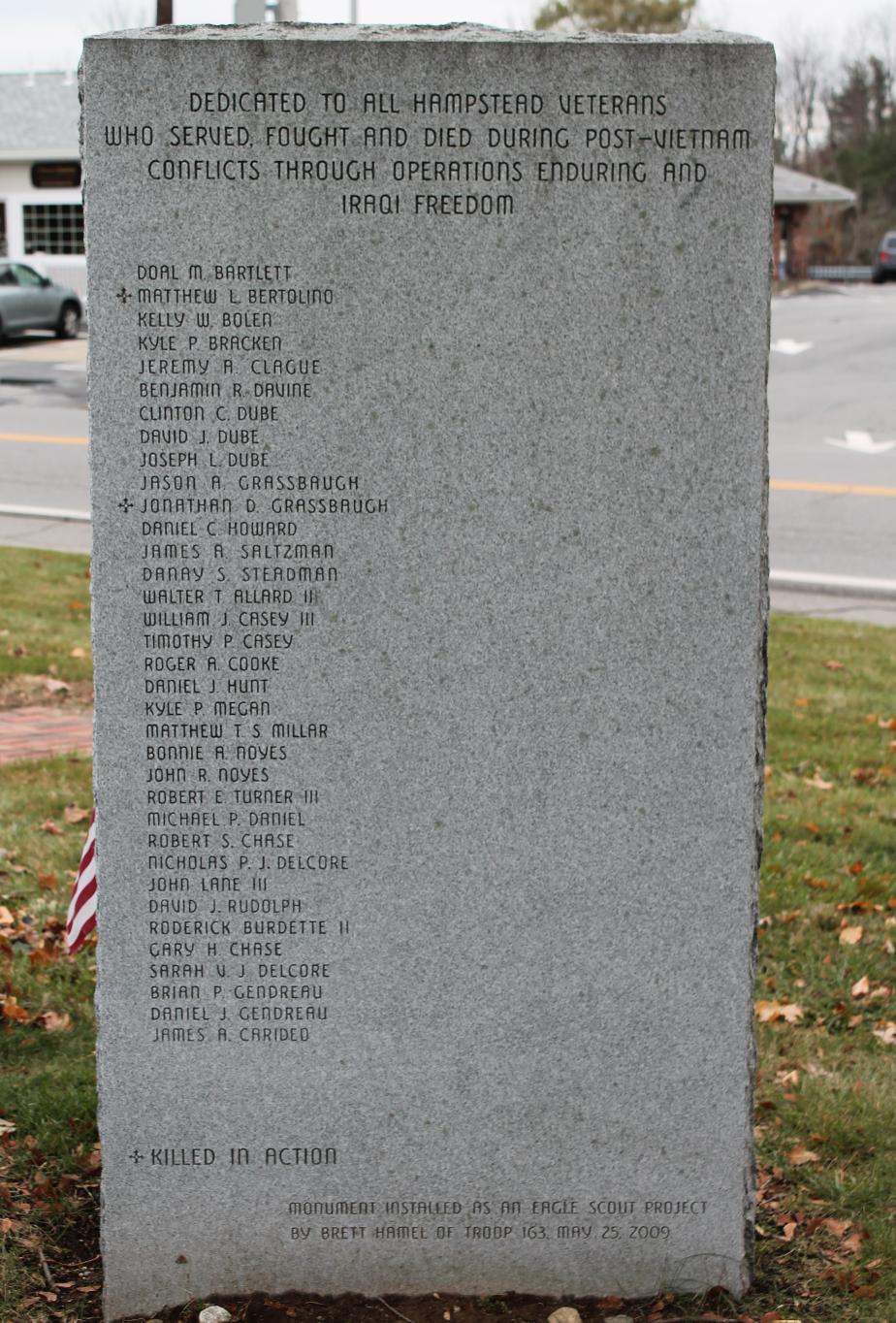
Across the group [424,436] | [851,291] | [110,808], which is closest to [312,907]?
[110,808]

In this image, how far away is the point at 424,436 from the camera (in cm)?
305

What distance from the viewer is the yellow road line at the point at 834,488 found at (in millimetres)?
14203

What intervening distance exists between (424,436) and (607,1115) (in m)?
1.49

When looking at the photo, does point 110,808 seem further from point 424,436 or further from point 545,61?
point 545,61

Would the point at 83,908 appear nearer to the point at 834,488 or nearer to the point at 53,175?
the point at 834,488

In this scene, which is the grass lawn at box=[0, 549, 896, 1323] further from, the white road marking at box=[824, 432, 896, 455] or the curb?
the white road marking at box=[824, 432, 896, 455]

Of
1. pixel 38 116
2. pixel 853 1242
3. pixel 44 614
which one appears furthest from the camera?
pixel 38 116

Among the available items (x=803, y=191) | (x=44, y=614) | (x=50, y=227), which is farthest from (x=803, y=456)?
(x=803, y=191)

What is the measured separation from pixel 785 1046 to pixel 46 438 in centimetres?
1375

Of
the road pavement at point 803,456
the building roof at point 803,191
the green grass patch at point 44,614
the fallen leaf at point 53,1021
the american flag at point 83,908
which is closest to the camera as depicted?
the american flag at point 83,908

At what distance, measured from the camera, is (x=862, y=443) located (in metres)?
17.3

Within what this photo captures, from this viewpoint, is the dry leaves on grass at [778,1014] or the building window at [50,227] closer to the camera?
the dry leaves on grass at [778,1014]

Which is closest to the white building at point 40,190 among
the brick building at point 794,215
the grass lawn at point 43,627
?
the brick building at point 794,215

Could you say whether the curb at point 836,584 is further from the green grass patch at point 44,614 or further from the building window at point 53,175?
the building window at point 53,175
